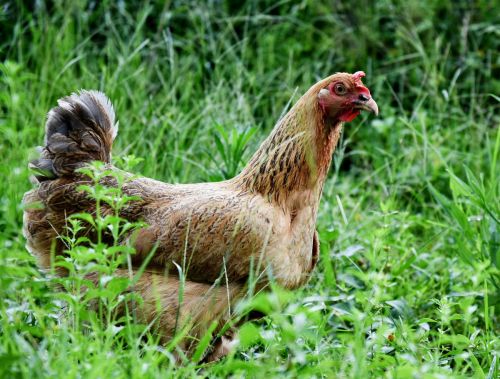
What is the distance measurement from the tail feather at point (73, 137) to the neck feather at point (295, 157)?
80 centimetres

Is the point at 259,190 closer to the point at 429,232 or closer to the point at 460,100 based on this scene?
the point at 429,232

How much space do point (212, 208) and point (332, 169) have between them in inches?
112

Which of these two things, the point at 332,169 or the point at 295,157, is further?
the point at 332,169

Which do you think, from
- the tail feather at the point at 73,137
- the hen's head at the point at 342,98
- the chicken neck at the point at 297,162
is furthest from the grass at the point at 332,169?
the hen's head at the point at 342,98

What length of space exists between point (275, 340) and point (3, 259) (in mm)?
1174

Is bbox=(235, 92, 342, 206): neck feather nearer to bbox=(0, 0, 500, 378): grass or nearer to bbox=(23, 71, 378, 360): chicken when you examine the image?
bbox=(23, 71, 378, 360): chicken

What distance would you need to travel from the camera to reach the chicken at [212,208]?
375 centimetres

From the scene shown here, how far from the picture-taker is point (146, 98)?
5871 millimetres

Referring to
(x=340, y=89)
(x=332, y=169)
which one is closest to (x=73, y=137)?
(x=340, y=89)

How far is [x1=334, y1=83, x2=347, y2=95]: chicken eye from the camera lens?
398cm

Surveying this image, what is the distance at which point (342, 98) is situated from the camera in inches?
156

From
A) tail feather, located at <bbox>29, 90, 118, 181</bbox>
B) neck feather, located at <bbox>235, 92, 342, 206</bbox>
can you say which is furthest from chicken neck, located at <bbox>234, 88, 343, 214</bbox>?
tail feather, located at <bbox>29, 90, 118, 181</bbox>

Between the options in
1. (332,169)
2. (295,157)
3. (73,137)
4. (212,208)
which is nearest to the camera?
(212,208)

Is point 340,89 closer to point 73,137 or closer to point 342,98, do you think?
point 342,98
